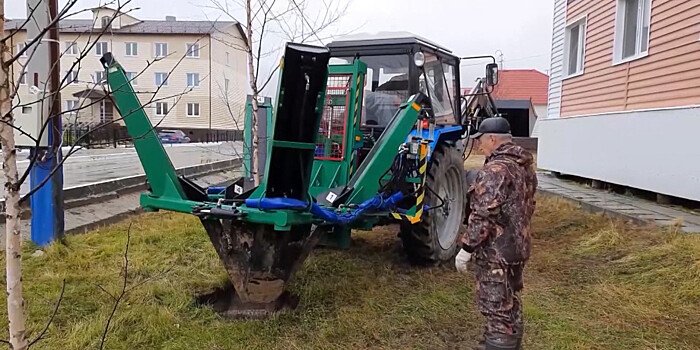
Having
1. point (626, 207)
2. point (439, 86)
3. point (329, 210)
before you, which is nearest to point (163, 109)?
point (329, 210)

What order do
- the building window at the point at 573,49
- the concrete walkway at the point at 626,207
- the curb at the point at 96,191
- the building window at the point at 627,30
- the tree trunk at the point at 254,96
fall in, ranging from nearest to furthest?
1. the tree trunk at the point at 254,96
2. the concrete walkway at the point at 626,207
3. the curb at the point at 96,191
4. the building window at the point at 627,30
5. the building window at the point at 573,49

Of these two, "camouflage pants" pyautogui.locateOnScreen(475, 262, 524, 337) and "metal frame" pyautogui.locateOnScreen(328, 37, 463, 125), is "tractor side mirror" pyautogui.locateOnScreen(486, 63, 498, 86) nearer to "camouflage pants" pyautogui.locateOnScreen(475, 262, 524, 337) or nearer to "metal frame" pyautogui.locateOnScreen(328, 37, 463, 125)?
"metal frame" pyautogui.locateOnScreen(328, 37, 463, 125)

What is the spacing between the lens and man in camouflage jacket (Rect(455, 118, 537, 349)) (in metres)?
3.44

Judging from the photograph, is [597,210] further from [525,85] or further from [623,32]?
[525,85]

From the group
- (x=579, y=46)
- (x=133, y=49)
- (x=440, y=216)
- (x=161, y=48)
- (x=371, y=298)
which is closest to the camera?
(x=371, y=298)

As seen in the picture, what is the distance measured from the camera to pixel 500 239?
3492 mm

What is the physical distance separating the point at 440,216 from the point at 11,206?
4865 mm

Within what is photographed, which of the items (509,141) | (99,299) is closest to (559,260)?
(509,141)

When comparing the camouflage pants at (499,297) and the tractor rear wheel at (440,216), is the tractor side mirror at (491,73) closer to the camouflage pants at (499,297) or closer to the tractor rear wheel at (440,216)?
the tractor rear wheel at (440,216)

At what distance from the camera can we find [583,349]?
399 cm

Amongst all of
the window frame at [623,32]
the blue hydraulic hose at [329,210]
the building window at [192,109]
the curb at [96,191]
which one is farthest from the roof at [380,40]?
the building window at [192,109]

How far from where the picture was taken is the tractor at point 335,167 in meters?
3.52

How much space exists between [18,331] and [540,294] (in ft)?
14.2

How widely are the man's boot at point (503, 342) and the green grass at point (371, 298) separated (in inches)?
22.8
